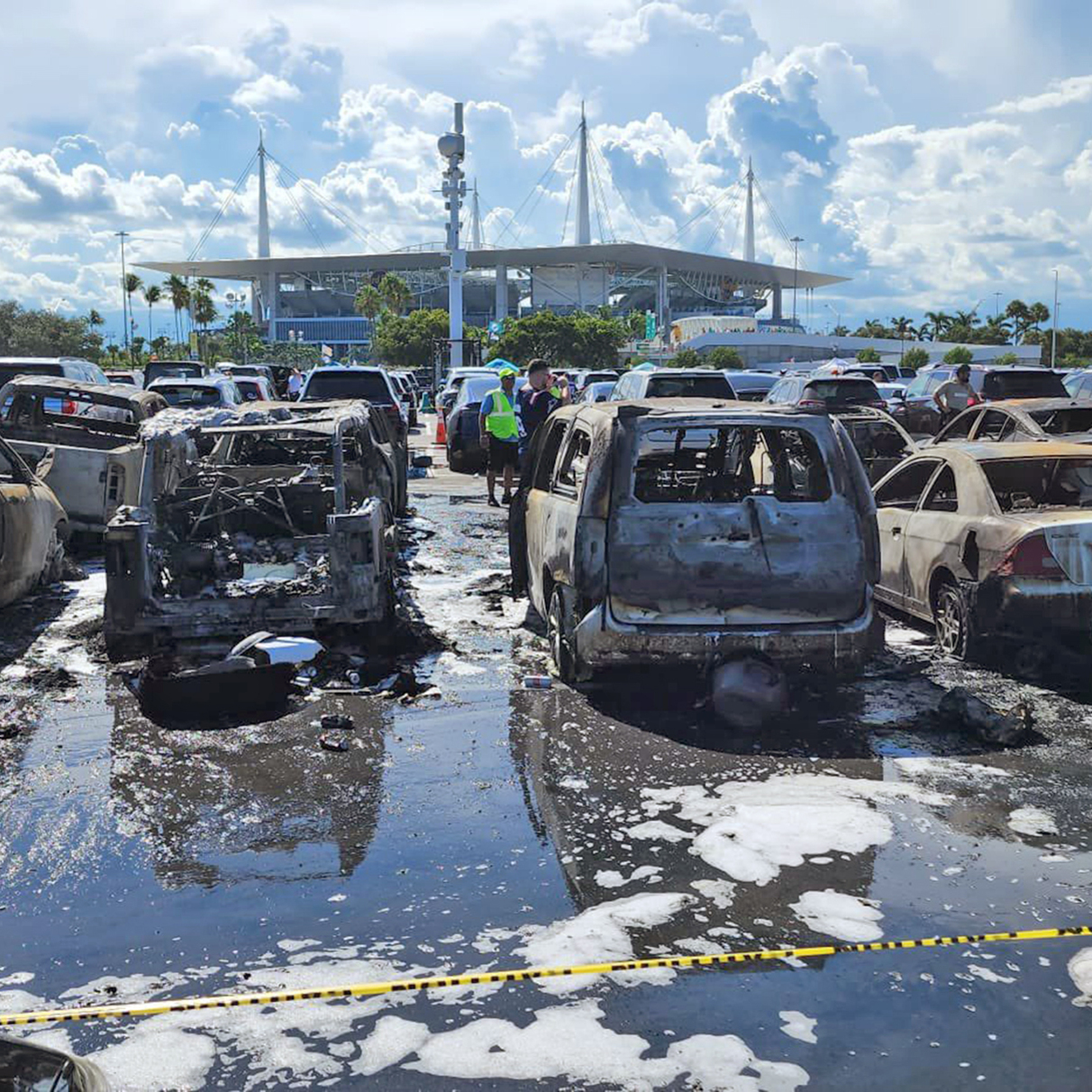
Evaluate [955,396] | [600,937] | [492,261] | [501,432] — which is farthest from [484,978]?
[492,261]

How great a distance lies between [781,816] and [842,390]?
1818 centimetres

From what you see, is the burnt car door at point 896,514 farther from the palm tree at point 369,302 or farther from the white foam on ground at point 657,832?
the palm tree at point 369,302

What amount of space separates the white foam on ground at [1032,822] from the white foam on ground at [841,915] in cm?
106

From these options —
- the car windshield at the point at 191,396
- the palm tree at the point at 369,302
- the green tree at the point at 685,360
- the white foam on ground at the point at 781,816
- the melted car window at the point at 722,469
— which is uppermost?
the palm tree at the point at 369,302

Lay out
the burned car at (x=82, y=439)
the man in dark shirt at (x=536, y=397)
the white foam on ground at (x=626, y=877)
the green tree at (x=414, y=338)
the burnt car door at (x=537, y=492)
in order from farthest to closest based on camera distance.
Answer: the green tree at (x=414, y=338), the man in dark shirt at (x=536, y=397), the burned car at (x=82, y=439), the burnt car door at (x=537, y=492), the white foam on ground at (x=626, y=877)

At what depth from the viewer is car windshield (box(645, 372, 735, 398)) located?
18.2 m

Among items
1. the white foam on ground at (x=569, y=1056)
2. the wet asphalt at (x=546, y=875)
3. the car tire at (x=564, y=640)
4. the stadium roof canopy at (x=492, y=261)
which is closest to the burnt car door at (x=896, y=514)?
the wet asphalt at (x=546, y=875)

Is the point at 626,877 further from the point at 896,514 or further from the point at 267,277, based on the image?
the point at 267,277

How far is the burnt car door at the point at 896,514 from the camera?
8.88 meters

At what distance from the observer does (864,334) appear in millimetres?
165125

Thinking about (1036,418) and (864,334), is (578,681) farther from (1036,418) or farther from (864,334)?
(864,334)

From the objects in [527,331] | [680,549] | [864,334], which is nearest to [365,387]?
[680,549]

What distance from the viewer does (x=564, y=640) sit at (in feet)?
24.0

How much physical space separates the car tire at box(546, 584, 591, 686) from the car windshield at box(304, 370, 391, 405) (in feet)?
37.8
